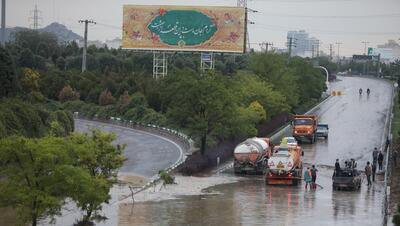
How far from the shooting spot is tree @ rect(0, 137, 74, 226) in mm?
26031

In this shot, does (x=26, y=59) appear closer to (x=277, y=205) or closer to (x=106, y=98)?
(x=106, y=98)

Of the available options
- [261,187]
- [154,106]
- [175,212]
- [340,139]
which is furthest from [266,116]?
[175,212]

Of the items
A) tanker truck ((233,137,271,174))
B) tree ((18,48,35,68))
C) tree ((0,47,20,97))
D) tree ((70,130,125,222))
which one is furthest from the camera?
tree ((18,48,35,68))

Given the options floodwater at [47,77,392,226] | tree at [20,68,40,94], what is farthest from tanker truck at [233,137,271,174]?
tree at [20,68,40,94]

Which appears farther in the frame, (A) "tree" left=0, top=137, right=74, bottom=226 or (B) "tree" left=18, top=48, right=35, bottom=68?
(B) "tree" left=18, top=48, right=35, bottom=68

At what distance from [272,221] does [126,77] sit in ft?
190

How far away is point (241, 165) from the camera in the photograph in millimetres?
46375

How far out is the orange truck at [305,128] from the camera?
60.5 m

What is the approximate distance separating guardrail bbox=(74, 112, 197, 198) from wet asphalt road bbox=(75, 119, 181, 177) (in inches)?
25.8

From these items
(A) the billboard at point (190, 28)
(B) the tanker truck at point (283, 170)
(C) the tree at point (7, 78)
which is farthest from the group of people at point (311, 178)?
(A) the billboard at point (190, 28)

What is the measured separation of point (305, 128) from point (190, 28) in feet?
102

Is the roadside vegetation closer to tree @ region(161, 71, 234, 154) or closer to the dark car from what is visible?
tree @ region(161, 71, 234, 154)

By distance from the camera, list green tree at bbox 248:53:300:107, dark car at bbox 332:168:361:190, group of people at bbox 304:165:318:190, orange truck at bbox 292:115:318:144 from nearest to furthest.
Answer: dark car at bbox 332:168:361:190, group of people at bbox 304:165:318:190, orange truck at bbox 292:115:318:144, green tree at bbox 248:53:300:107

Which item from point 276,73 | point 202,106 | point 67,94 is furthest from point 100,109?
point 202,106
